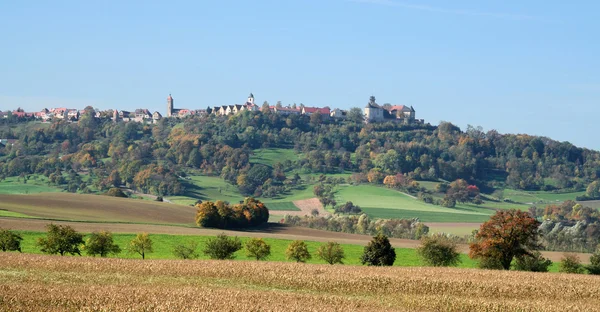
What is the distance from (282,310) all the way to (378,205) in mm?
156989

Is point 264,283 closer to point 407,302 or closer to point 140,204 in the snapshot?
point 407,302

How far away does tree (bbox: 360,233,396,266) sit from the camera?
237ft

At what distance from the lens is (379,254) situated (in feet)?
237

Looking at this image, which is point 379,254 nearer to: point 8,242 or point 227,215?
point 8,242

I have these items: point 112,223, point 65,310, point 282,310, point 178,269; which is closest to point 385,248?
point 178,269

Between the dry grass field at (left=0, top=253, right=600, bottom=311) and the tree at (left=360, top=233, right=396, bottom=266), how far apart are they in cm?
1018

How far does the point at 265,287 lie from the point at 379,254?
2309 centimetres

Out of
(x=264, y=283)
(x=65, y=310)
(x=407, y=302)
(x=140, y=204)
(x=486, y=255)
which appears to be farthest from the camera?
(x=140, y=204)

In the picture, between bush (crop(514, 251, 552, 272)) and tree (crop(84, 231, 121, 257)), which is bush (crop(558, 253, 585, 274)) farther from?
tree (crop(84, 231, 121, 257))

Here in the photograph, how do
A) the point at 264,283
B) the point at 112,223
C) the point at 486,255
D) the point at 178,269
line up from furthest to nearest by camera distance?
the point at 112,223 < the point at 486,255 < the point at 178,269 < the point at 264,283

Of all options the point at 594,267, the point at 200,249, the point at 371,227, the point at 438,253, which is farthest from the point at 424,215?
the point at 594,267

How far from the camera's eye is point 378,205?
194 m

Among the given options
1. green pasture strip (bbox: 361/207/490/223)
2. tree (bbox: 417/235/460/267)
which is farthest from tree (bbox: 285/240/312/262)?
green pasture strip (bbox: 361/207/490/223)

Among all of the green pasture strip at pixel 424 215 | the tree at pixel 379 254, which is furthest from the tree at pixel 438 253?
the green pasture strip at pixel 424 215
